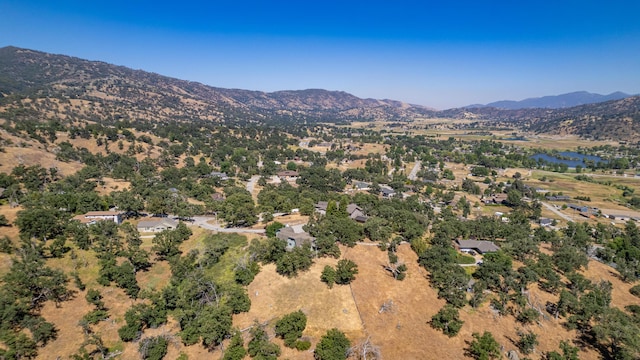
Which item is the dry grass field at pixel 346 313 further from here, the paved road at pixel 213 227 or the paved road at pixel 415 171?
the paved road at pixel 415 171

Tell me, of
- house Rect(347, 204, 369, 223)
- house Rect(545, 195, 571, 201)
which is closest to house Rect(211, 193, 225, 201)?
house Rect(347, 204, 369, 223)

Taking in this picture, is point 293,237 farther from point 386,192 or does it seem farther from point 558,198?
point 558,198

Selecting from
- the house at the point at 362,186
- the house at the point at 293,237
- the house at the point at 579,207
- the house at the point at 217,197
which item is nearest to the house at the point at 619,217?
the house at the point at 579,207

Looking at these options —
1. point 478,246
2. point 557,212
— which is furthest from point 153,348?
point 557,212

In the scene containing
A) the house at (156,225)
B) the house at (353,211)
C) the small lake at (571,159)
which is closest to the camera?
the house at (156,225)

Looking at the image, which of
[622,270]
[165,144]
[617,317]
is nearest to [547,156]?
[622,270]

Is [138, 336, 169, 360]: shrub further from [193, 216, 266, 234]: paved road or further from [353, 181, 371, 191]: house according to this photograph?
[353, 181, 371, 191]: house
